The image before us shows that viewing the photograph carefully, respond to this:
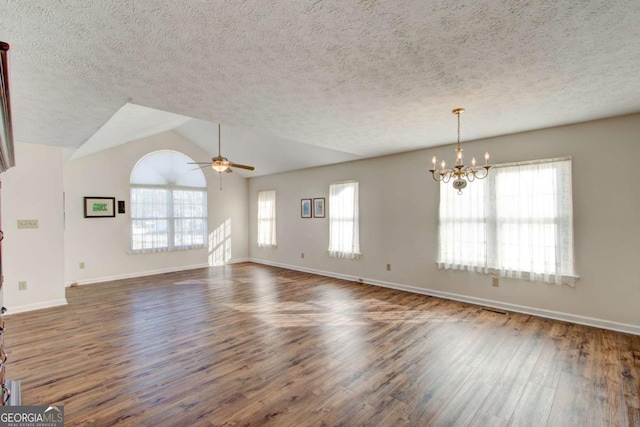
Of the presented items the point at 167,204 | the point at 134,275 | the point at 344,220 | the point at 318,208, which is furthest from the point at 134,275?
the point at 344,220

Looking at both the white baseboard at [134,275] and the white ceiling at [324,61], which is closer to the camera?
the white ceiling at [324,61]

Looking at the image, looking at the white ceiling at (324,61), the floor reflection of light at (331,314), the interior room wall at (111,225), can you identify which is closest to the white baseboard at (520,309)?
the floor reflection of light at (331,314)

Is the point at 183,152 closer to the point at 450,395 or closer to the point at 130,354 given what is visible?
the point at 130,354

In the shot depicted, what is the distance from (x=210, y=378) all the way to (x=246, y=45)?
104 inches

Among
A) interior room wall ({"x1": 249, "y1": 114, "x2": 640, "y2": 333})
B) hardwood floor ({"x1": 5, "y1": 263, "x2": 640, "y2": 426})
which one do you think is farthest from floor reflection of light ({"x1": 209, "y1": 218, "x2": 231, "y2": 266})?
hardwood floor ({"x1": 5, "y1": 263, "x2": 640, "y2": 426})

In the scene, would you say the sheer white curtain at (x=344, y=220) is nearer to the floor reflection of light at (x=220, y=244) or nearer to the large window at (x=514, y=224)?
the large window at (x=514, y=224)

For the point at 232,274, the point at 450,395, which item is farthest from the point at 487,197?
the point at 232,274

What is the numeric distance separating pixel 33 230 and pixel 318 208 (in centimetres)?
505

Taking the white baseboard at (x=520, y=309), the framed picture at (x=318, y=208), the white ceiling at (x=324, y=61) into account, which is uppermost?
the white ceiling at (x=324, y=61)

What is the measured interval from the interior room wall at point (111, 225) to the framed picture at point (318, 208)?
3.09 metres

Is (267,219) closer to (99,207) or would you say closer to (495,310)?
(99,207)

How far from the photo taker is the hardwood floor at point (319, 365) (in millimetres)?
2109

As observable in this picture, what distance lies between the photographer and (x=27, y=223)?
14.2ft

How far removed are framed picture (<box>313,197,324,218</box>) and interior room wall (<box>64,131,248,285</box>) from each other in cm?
309
